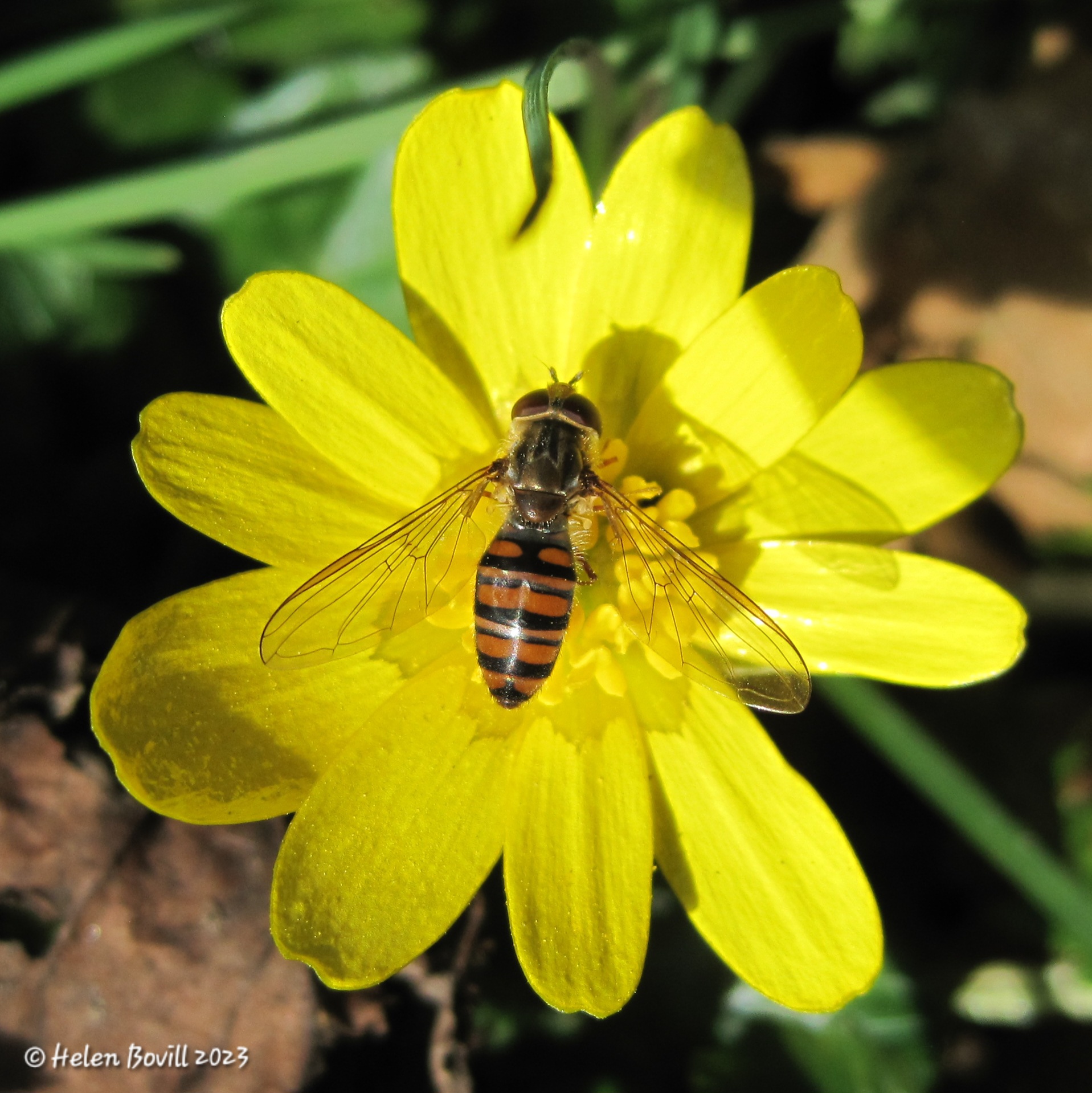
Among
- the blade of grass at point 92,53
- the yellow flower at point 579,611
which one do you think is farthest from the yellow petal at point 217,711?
the blade of grass at point 92,53

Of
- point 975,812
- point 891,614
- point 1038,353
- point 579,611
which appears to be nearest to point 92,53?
point 579,611

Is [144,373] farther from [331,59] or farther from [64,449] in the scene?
[331,59]

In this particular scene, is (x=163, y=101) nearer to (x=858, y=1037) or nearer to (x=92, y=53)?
(x=92, y=53)

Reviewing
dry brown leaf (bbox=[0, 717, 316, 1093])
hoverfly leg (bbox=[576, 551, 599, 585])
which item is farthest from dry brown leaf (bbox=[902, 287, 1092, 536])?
dry brown leaf (bbox=[0, 717, 316, 1093])

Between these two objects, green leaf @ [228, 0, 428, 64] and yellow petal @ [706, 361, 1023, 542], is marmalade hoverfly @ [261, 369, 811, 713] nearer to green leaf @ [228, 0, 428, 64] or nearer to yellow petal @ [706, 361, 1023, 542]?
yellow petal @ [706, 361, 1023, 542]

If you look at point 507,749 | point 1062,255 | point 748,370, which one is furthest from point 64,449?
point 1062,255

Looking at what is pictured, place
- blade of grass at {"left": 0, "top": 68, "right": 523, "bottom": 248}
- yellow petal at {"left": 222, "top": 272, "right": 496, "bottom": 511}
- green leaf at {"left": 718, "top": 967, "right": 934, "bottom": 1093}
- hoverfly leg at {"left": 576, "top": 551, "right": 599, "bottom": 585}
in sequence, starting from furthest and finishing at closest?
1. green leaf at {"left": 718, "top": 967, "right": 934, "bottom": 1093}
2. blade of grass at {"left": 0, "top": 68, "right": 523, "bottom": 248}
3. hoverfly leg at {"left": 576, "top": 551, "right": 599, "bottom": 585}
4. yellow petal at {"left": 222, "top": 272, "right": 496, "bottom": 511}

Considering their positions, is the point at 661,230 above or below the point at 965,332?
above
